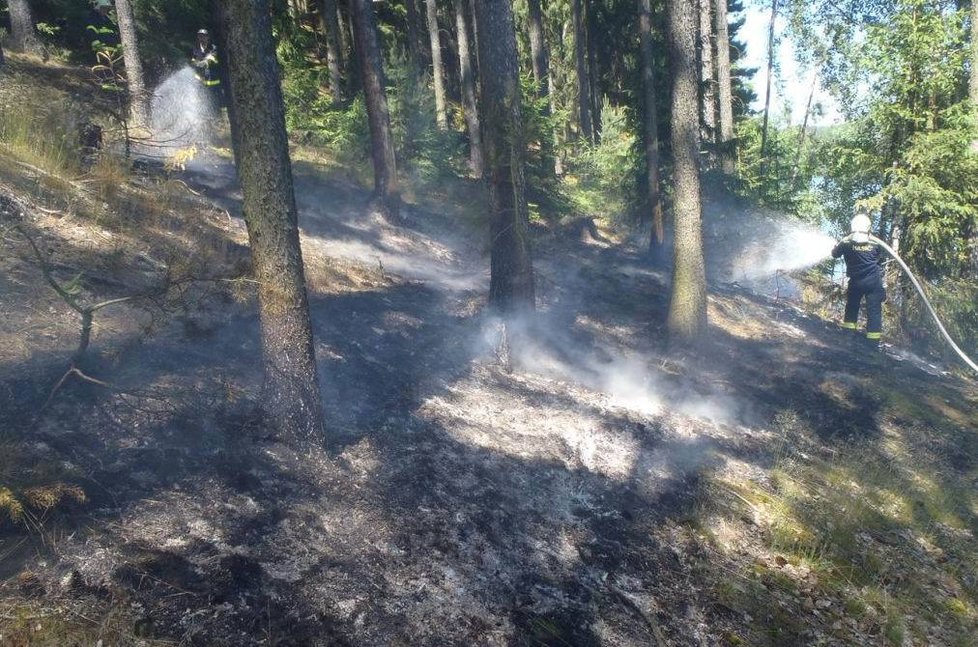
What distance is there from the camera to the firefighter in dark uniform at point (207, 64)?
12.4 meters

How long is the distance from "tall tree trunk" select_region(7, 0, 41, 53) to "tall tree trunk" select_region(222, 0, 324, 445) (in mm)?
15483

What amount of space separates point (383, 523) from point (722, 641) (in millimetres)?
2632

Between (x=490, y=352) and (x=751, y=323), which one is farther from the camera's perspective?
(x=751, y=323)

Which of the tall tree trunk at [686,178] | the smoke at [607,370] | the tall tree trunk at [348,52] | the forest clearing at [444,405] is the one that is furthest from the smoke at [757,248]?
the tall tree trunk at [348,52]

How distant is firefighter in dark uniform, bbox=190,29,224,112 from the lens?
12.4m

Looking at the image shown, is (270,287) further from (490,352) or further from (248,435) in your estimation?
(490,352)

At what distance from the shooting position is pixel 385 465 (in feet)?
18.1

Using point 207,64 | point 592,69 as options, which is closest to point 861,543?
point 207,64

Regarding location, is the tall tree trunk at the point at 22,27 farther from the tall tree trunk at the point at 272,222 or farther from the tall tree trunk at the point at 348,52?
the tall tree trunk at the point at 272,222

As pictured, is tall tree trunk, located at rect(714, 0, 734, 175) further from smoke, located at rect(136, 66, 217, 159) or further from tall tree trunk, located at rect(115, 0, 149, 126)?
tall tree trunk, located at rect(115, 0, 149, 126)

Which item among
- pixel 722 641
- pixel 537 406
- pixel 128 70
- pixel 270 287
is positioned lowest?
pixel 722 641

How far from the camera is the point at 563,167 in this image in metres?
23.5

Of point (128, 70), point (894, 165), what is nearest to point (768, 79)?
point (894, 165)

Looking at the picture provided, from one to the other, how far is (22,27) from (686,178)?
1700 cm
